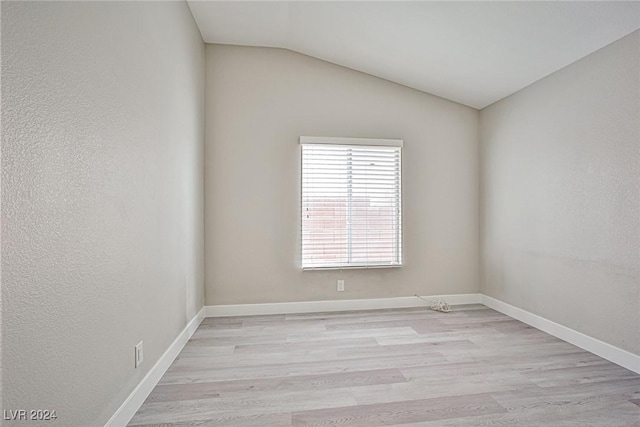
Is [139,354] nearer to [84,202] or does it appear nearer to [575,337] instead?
[84,202]

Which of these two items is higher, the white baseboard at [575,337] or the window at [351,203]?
the window at [351,203]

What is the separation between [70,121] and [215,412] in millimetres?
1597

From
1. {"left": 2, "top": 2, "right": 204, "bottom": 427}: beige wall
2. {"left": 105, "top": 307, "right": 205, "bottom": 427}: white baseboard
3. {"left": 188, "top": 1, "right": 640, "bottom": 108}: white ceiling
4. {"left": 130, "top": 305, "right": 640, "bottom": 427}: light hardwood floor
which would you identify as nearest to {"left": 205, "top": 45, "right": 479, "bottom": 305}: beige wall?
{"left": 188, "top": 1, "right": 640, "bottom": 108}: white ceiling

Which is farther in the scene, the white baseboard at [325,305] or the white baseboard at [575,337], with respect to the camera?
the white baseboard at [325,305]

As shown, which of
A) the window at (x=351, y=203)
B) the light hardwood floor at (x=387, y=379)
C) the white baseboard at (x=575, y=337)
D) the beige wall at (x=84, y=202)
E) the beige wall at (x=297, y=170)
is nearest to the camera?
the beige wall at (x=84, y=202)

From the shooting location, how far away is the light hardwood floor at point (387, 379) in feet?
5.60

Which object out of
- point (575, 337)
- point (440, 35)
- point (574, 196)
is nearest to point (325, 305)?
point (575, 337)

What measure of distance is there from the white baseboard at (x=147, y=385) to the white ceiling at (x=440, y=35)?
9.34 feet

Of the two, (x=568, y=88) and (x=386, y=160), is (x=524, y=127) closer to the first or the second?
(x=568, y=88)

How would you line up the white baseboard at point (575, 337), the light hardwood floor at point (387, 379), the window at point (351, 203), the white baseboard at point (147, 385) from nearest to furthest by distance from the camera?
1. the white baseboard at point (147, 385)
2. the light hardwood floor at point (387, 379)
3. the white baseboard at point (575, 337)
4. the window at point (351, 203)

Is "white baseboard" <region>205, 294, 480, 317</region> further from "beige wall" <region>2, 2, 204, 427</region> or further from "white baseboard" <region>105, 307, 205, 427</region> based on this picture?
"beige wall" <region>2, 2, 204, 427</region>

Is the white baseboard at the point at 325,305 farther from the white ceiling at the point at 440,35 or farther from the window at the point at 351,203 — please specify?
the white ceiling at the point at 440,35

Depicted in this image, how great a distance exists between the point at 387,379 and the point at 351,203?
74.5 inches

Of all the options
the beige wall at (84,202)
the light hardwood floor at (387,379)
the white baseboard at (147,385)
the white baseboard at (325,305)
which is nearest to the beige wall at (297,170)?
the white baseboard at (325,305)
